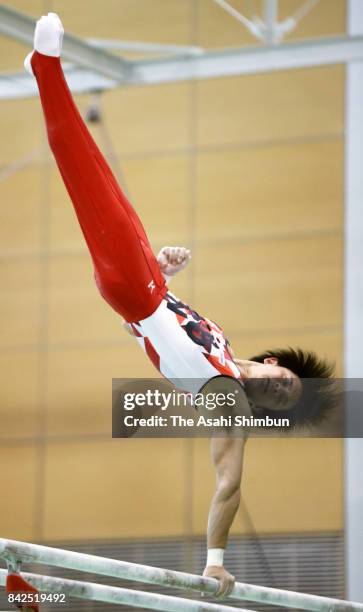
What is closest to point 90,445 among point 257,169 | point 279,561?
point 279,561

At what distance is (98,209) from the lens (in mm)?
3914

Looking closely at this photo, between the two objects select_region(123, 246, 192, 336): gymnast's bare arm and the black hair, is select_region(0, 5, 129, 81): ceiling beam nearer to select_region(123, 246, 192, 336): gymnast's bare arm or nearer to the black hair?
select_region(123, 246, 192, 336): gymnast's bare arm

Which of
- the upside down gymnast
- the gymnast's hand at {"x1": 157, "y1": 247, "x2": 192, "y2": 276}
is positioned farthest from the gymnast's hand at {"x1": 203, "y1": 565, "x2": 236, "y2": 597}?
the gymnast's hand at {"x1": 157, "y1": 247, "x2": 192, "y2": 276}

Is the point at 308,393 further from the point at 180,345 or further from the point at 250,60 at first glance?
the point at 250,60

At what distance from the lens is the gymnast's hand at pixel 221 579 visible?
3562mm

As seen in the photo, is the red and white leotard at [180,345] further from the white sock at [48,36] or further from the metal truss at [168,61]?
the metal truss at [168,61]

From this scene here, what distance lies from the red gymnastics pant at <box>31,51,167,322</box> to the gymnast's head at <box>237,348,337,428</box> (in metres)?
0.54

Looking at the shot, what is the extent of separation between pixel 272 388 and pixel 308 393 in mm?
175

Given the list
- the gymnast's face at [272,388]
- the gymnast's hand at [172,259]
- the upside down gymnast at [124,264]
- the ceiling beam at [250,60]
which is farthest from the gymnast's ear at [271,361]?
the ceiling beam at [250,60]

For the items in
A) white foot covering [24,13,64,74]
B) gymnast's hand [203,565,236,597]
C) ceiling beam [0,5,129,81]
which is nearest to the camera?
gymnast's hand [203,565,236,597]

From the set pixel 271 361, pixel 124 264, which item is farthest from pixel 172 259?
pixel 271 361

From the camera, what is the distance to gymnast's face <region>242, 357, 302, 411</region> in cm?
415

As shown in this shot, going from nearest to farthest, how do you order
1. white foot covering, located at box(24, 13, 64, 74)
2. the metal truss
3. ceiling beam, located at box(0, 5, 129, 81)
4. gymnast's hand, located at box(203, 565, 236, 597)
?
gymnast's hand, located at box(203, 565, 236, 597) → white foot covering, located at box(24, 13, 64, 74) → ceiling beam, located at box(0, 5, 129, 81) → the metal truss

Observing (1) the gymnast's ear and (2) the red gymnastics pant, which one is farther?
(1) the gymnast's ear
